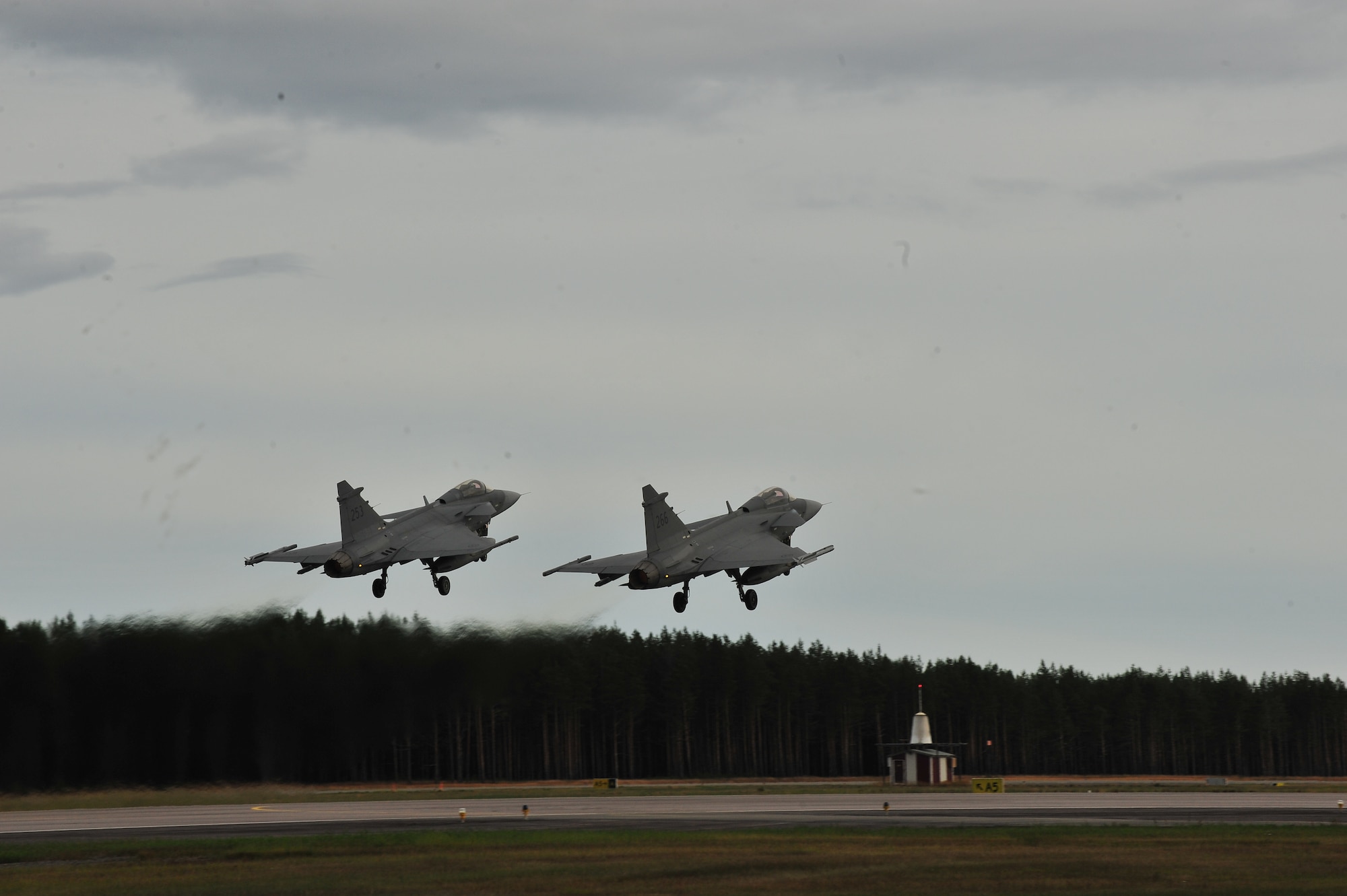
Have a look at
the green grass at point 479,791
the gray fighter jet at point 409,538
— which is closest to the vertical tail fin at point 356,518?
the gray fighter jet at point 409,538

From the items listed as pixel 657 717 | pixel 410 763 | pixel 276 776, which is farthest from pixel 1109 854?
pixel 657 717

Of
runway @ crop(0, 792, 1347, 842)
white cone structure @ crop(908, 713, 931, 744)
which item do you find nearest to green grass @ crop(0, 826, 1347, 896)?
runway @ crop(0, 792, 1347, 842)

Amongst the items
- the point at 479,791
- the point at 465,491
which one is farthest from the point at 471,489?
the point at 479,791

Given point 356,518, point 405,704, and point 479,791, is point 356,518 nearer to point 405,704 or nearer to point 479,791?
point 405,704

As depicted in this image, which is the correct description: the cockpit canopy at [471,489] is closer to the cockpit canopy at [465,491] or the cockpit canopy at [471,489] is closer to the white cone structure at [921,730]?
the cockpit canopy at [465,491]

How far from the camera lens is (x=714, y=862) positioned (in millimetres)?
45875

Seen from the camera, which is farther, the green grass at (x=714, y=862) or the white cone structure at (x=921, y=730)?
the white cone structure at (x=921, y=730)

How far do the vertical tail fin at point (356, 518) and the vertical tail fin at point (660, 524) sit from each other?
11396 mm

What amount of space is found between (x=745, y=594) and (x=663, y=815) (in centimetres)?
1137

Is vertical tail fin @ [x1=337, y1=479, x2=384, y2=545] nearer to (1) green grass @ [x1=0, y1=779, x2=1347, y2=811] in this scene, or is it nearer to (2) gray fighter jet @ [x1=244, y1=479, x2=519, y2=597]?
(2) gray fighter jet @ [x1=244, y1=479, x2=519, y2=597]

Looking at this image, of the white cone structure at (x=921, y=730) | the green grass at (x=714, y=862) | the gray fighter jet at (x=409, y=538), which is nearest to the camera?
the green grass at (x=714, y=862)

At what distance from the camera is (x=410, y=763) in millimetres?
88500

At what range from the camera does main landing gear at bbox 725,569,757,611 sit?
6544 cm

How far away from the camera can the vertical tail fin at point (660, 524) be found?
62.8m
